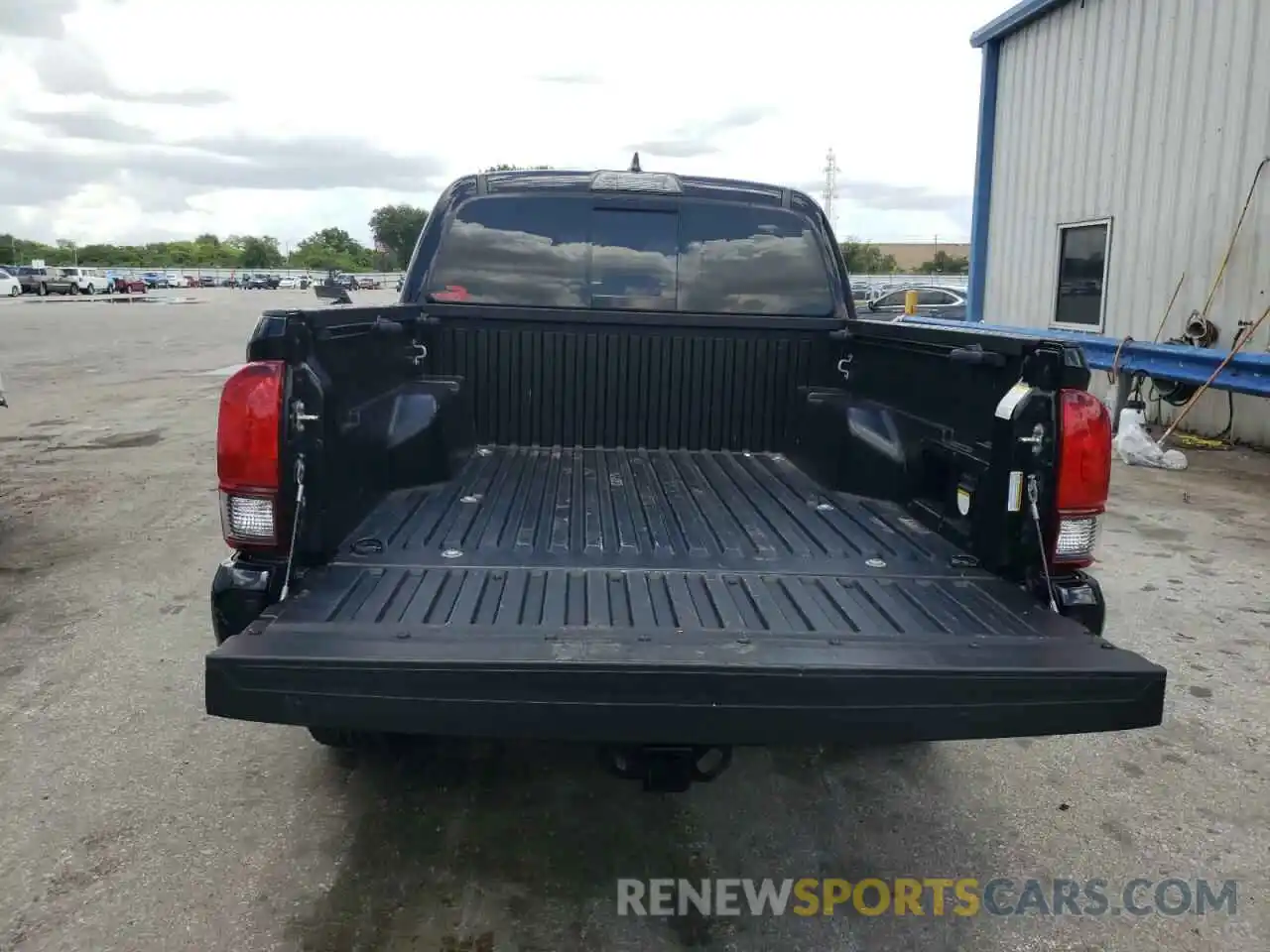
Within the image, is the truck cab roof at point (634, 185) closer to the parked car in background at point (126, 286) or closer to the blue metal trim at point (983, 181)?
the blue metal trim at point (983, 181)

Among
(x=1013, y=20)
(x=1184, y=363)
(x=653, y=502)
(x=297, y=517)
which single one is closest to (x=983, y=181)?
(x=1013, y=20)

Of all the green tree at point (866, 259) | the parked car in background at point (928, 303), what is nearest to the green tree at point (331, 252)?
the green tree at point (866, 259)

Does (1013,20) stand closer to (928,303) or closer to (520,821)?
(928,303)

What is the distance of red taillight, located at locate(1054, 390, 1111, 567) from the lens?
2.78 metres

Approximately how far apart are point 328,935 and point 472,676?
1033 mm

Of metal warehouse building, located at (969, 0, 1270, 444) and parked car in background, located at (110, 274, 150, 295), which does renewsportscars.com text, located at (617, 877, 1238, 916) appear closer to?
metal warehouse building, located at (969, 0, 1270, 444)

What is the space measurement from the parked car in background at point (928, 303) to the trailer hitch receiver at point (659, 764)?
17038 mm

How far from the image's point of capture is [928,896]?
2.96 m

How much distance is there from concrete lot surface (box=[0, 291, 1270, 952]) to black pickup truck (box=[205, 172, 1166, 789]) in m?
0.53

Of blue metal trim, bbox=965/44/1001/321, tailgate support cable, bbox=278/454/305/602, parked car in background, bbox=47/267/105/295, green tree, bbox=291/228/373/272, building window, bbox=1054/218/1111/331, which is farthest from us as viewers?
green tree, bbox=291/228/373/272

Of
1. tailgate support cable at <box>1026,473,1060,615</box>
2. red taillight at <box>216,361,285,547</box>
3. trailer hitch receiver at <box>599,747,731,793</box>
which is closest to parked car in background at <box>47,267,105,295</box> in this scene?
red taillight at <box>216,361,285,547</box>

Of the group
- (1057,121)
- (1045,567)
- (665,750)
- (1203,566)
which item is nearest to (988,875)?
(1045,567)

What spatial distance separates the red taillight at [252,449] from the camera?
2.67 m

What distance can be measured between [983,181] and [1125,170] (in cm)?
359
